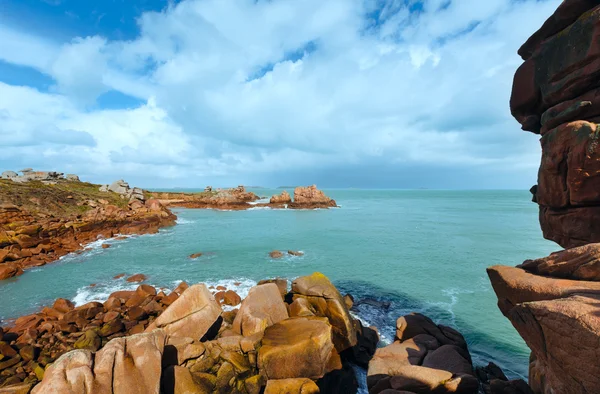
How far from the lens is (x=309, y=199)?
10138 cm

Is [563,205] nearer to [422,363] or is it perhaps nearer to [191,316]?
[422,363]

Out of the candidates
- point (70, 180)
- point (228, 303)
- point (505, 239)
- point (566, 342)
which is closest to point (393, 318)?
point (228, 303)

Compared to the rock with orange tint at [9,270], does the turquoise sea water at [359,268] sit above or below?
below

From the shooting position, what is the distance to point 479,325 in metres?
18.4

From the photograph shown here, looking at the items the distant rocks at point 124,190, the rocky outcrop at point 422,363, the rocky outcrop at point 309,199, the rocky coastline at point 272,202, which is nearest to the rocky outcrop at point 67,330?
the rocky outcrop at point 422,363

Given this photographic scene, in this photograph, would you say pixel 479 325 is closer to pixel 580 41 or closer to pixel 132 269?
pixel 580 41

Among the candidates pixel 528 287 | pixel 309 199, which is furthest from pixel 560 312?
pixel 309 199

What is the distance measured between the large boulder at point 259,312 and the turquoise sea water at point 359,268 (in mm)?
7301

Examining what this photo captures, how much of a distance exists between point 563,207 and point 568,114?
4000 millimetres

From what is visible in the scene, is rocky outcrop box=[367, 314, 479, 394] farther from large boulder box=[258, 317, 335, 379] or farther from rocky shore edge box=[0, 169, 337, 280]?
rocky shore edge box=[0, 169, 337, 280]

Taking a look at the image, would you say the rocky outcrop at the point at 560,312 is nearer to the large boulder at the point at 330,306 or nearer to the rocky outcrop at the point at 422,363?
the rocky outcrop at the point at 422,363

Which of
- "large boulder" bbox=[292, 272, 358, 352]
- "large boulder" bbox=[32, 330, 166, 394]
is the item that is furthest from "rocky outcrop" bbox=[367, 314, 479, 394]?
"large boulder" bbox=[32, 330, 166, 394]

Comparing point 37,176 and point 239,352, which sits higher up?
point 37,176

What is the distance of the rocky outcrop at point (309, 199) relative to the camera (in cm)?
9969
